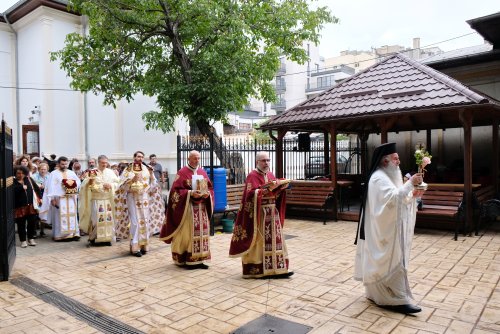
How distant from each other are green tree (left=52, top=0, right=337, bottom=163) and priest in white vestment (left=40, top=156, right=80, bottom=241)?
3734 millimetres

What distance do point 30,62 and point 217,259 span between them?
1815 centimetres

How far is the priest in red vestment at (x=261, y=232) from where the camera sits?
575cm

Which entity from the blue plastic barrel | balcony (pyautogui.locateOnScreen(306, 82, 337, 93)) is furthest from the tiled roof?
balcony (pyautogui.locateOnScreen(306, 82, 337, 93))

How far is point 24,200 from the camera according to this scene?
773cm

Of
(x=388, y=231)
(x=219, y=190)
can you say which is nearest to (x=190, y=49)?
(x=219, y=190)

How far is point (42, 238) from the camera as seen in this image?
367 inches

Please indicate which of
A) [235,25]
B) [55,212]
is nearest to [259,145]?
[235,25]

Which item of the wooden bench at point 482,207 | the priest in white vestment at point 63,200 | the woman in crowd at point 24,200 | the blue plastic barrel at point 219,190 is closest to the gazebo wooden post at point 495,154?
the wooden bench at point 482,207

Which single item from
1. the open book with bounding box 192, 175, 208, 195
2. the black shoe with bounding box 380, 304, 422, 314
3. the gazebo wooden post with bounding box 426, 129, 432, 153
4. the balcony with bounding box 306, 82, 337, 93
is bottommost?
the black shoe with bounding box 380, 304, 422, 314

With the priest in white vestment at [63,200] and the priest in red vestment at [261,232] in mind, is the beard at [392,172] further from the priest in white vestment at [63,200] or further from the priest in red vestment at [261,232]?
the priest in white vestment at [63,200]

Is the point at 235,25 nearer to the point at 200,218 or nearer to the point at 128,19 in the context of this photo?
the point at 128,19

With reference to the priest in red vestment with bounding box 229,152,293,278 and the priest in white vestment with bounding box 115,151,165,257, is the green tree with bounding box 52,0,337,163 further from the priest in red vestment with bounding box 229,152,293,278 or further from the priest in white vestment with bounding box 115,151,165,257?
the priest in red vestment with bounding box 229,152,293,278

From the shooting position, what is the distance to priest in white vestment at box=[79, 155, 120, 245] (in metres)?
8.38

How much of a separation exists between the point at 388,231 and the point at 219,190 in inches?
230
